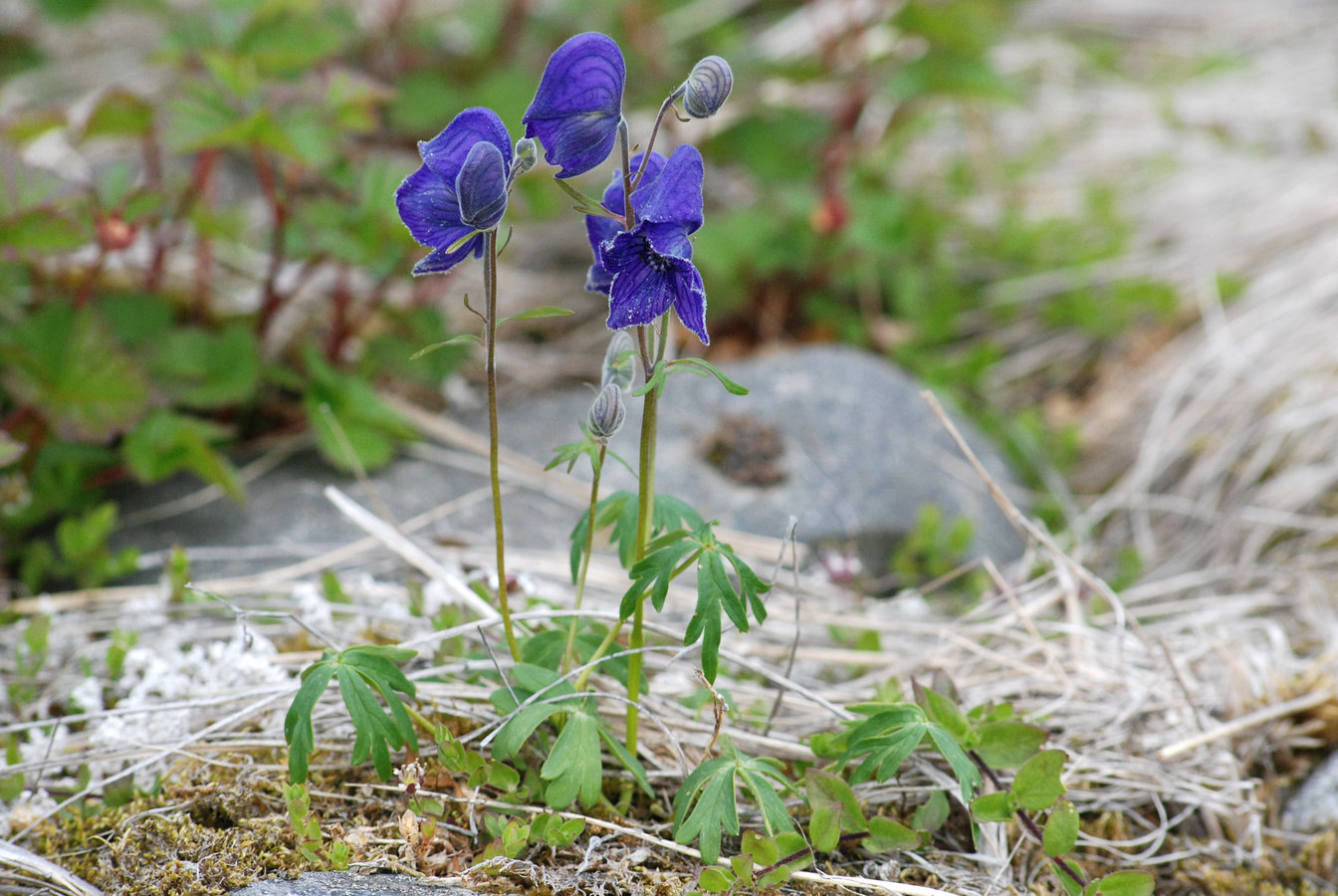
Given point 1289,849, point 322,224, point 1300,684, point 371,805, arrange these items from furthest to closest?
point 322,224 → point 1300,684 → point 1289,849 → point 371,805

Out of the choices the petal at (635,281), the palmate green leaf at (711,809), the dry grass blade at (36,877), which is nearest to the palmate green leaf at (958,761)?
the palmate green leaf at (711,809)

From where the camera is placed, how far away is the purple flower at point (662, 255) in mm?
1411

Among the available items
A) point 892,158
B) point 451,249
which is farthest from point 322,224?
point 892,158

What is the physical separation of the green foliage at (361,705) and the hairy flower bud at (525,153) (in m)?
0.76

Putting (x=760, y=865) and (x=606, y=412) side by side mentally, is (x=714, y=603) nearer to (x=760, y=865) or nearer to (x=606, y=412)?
(x=606, y=412)

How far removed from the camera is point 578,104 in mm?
1457

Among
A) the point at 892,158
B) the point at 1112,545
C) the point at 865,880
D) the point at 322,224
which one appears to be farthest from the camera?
the point at 892,158

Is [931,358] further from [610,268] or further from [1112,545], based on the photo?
[610,268]

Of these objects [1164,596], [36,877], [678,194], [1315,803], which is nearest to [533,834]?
[36,877]

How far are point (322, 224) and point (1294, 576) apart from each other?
9.53 feet

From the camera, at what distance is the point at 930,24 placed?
152 inches

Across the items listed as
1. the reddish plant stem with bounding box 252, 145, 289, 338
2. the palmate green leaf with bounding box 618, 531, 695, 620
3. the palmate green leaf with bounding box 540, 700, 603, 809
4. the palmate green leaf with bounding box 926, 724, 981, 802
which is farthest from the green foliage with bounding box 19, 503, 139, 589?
the palmate green leaf with bounding box 926, 724, 981, 802

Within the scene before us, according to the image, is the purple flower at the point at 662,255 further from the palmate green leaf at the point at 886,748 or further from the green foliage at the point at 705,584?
the palmate green leaf at the point at 886,748

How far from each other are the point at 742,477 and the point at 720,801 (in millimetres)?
1846
